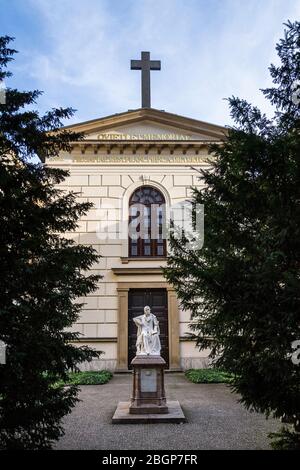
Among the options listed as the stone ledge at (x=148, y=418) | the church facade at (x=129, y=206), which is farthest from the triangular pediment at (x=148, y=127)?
the stone ledge at (x=148, y=418)

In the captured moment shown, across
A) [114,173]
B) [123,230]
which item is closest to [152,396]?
[123,230]

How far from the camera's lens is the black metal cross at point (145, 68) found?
56.6 feet

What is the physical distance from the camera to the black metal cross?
Result: 56.6ft

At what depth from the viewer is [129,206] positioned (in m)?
16.6

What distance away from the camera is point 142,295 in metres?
16.1

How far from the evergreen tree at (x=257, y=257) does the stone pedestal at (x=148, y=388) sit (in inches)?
133

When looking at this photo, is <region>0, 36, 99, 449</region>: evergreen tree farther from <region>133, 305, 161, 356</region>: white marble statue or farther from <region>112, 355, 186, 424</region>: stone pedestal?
<region>133, 305, 161, 356</region>: white marble statue

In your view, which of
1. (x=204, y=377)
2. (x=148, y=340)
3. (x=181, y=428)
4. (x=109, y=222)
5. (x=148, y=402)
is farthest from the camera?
(x=109, y=222)

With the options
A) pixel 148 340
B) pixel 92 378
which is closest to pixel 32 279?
pixel 148 340

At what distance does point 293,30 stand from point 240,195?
221 centimetres

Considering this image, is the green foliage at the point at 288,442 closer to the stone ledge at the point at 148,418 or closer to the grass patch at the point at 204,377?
the stone ledge at the point at 148,418

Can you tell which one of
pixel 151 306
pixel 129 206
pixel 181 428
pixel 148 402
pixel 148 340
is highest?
pixel 129 206

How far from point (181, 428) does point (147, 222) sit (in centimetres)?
1007

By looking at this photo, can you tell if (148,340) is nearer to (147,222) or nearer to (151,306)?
(151,306)
